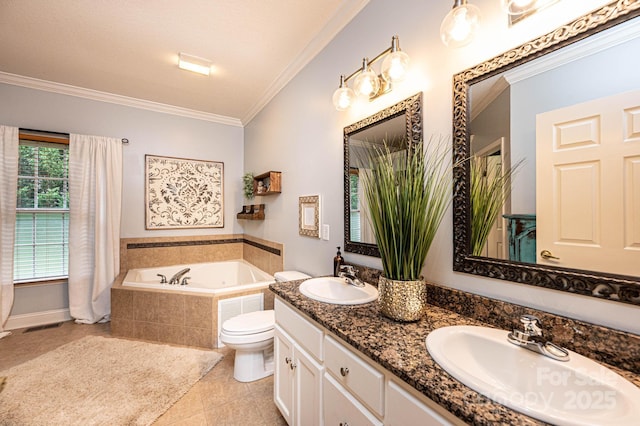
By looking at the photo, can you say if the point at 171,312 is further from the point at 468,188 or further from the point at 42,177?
the point at 468,188

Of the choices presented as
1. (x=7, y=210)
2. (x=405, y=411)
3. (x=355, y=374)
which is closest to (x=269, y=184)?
(x=355, y=374)

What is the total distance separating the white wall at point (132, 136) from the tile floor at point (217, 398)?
0.71m

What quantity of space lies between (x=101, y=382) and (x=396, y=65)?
2751mm

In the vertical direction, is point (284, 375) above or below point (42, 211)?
below

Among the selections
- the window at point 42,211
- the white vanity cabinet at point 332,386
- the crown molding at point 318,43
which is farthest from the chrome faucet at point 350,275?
the window at point 42,211

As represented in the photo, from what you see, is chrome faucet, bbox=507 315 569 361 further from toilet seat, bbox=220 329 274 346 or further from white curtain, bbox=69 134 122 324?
white curtain, bbox=69 134 122 324

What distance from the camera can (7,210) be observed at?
8.54 ft

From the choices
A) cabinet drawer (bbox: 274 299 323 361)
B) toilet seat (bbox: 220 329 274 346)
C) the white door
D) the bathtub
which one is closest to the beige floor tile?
toilet seat (bbox: 220 329 274 346)

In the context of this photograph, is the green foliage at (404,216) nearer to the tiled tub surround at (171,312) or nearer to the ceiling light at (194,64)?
the tiled tub surround at (171,312)

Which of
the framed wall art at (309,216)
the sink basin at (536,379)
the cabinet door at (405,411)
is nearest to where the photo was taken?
the sink basin at (536,379)

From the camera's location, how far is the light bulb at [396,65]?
1.26m

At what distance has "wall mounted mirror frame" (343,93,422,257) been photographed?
1.31 meters

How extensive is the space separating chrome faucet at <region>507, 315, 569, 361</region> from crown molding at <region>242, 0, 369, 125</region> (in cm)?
182

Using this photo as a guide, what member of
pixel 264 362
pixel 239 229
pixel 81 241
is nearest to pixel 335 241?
pixel 264 362
